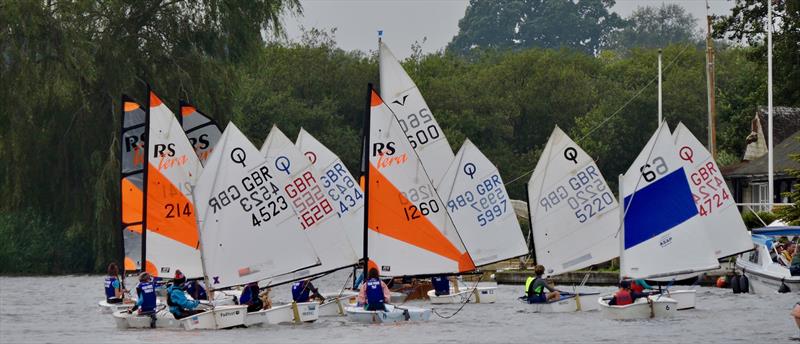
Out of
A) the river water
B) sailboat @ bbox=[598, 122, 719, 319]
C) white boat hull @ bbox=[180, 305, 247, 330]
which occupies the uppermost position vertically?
sailboat @ bbox=[598, 122, 719, 319]

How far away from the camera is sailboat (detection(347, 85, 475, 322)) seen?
38.6m

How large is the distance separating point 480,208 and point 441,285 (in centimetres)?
808

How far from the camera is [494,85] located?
101 meters

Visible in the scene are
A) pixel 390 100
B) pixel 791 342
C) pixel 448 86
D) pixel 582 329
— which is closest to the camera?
pixel 791 342

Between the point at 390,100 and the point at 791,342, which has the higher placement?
the point at 390,100

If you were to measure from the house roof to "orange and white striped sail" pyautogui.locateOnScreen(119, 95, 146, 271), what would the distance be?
104ft

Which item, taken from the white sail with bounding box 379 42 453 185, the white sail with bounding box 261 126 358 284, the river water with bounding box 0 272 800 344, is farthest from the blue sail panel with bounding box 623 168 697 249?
the white sail with bounding box 379 42 453 185

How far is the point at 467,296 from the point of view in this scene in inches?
1834

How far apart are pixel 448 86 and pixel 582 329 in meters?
61.2

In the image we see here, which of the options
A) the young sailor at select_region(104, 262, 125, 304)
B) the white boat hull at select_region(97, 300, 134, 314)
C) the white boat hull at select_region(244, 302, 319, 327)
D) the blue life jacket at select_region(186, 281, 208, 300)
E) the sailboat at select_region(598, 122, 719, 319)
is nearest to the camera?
the white boat hull at select_region(244, 302, 319, 327)

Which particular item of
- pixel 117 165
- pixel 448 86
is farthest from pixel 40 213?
pixel 448 86

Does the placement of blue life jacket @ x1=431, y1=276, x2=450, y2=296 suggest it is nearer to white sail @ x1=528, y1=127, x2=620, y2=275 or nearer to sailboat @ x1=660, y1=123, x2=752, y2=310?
white sail @ x1=528, y1=127, x2=620, y2=275

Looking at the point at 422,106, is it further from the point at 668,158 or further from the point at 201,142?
the point at 668,158

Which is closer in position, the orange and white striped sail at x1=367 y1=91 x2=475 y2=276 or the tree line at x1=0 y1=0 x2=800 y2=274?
the orange and white striped sail at x1=367 y1=91 x2=475 y2=276
